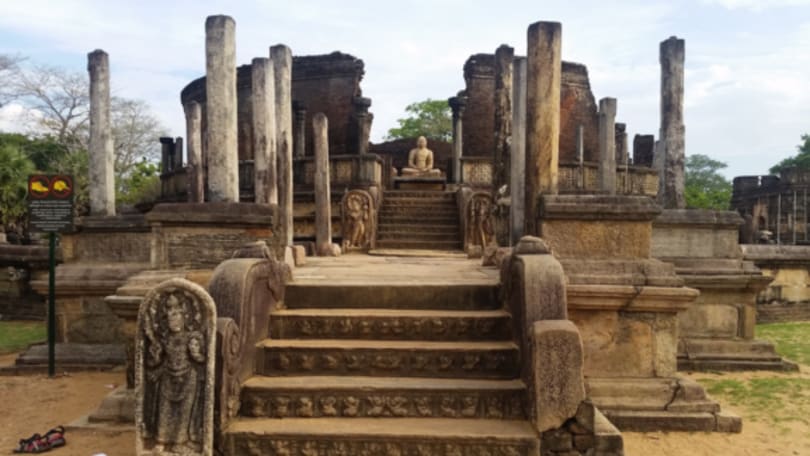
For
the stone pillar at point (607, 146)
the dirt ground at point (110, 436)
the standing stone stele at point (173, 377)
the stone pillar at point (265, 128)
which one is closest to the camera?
the standing stone stele at point (173, 377)

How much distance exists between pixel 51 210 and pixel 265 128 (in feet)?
11.2

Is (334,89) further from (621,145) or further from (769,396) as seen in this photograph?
(769,396)

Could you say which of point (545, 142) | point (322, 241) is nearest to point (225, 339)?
point (545, 142)

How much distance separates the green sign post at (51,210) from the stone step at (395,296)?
4.17 m

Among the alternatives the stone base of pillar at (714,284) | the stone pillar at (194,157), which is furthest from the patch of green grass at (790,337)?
the stone pillar at (194,157)

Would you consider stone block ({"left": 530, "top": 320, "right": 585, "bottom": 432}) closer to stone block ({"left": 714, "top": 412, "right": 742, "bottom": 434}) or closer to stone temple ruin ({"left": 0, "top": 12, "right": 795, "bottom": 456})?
stone temple ruin ({"left": 0, "top": 12, "right": 795, "bottom": 456})

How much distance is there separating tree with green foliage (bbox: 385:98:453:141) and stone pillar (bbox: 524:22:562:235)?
115 feet

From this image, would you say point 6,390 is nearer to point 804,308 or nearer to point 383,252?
point 383,252

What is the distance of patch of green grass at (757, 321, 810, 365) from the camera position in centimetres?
811

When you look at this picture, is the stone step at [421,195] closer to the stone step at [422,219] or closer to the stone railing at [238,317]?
the stone step at [422,219]

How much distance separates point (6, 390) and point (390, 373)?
4995 millimetres

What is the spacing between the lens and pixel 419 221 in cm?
1385

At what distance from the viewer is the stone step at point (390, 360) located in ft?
13.3

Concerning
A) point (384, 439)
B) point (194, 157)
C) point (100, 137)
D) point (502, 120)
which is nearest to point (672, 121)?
point (502, 120)
